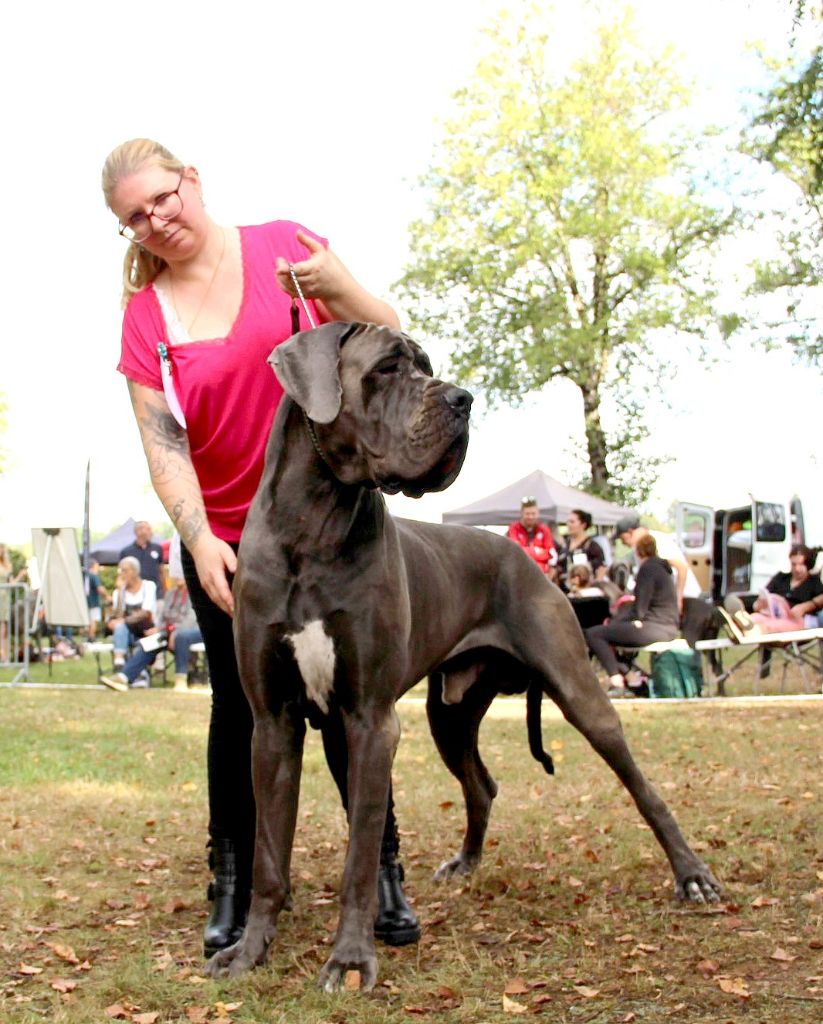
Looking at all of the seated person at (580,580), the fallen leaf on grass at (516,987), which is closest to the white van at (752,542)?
the seated person at (580,580)

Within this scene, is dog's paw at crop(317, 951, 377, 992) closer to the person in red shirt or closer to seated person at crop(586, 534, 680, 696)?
seated person at crop(586, 534, 680, 696)

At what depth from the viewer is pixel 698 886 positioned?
13.4 feet

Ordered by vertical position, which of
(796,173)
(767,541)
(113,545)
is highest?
(796,173)

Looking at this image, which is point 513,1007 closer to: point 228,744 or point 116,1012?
point 116,1012

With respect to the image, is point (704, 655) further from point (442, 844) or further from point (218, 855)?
point (218, 855)

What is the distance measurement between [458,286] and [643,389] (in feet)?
17.6

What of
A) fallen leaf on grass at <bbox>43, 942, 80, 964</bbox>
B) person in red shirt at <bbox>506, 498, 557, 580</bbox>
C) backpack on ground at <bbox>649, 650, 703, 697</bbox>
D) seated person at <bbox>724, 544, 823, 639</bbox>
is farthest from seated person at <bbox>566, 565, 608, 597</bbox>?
fallen leaf on grass at <bbox>43, 942, 80, 964</bbox>

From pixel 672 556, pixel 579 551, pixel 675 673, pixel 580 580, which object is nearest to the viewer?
pixel 675 673

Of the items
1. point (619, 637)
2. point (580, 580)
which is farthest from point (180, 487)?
point (580, 580)

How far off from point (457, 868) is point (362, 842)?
4.81 ft

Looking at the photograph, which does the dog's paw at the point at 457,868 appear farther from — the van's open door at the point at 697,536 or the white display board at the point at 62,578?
the van's open door at the point at 697,536

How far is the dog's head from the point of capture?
9.53 feet

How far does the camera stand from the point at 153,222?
344 cm

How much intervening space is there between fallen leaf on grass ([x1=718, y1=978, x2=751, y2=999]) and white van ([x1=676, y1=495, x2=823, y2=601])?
17.0 metres
